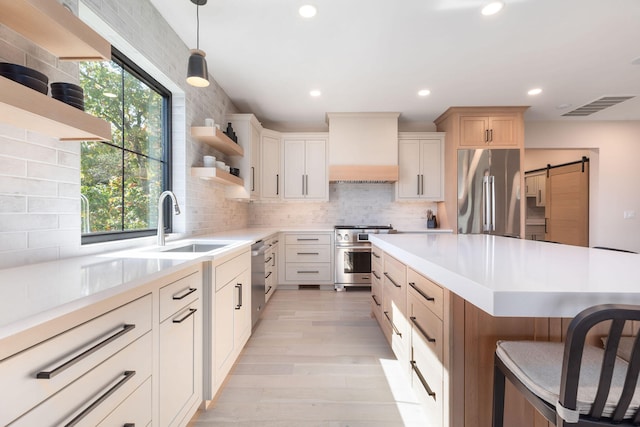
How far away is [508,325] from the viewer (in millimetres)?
1118

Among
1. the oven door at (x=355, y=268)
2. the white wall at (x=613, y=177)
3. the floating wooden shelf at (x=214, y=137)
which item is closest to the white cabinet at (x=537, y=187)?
the white wall at (x=613, y=177)

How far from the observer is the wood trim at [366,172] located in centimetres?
433

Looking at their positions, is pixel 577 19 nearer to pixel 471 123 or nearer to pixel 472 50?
pixel 472 50

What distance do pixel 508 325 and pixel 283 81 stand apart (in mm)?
3147

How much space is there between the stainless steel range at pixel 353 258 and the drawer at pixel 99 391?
3231mm

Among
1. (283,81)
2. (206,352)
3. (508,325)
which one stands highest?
(283,81)

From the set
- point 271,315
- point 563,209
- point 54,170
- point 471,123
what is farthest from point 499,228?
point 54,170

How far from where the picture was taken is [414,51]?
2.70 metres

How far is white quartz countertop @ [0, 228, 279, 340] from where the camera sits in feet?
2.12

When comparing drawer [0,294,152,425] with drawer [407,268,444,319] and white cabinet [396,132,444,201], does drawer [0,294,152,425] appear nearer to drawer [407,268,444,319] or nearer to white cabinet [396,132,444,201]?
drawer [407,268,444,319]

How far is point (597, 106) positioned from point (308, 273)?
479 centimetres

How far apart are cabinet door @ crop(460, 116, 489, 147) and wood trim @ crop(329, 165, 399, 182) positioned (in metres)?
1.05

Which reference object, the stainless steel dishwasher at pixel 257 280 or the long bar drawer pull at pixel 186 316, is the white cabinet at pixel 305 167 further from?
the long bar drawer pull at pixel 186 316

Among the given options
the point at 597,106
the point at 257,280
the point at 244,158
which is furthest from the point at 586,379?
the point at 597,106
